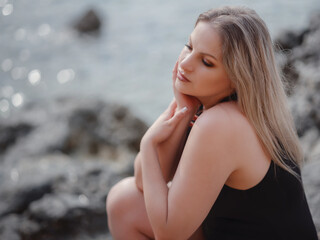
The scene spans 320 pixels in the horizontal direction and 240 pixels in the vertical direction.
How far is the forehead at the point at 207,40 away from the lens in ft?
7.05

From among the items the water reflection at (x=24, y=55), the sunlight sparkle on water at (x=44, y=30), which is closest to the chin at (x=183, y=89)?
the water reflection at (x=24, y=55)

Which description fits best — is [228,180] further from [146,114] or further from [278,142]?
[146,114]

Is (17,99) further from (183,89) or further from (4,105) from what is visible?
(183,89)

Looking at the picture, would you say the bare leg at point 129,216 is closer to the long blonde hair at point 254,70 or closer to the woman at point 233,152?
the woman at point 233,152

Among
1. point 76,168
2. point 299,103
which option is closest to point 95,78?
point 76,168

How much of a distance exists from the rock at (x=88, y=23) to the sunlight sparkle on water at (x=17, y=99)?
149 inches

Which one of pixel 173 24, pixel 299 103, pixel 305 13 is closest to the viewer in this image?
pixel 299 103

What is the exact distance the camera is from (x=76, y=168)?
4629 mm

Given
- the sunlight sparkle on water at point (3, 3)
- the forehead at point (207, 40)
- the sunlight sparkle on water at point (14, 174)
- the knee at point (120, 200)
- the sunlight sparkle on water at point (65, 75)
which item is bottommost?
the sunlight sparkle on water at point (65, 75)

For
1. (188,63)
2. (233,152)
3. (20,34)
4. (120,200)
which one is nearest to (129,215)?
(120,200)

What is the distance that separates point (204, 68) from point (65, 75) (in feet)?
26.2

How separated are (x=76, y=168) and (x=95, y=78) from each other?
17.0 ft

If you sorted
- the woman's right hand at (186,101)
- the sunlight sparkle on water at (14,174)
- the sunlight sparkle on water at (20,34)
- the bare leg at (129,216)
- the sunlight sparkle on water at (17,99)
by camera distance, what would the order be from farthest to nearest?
the sunlight sparkle on water at (20,34)
the sunlight sparkle on water at (17,99)
the sunlight sparkle on water at (14,174)
the bare leg at (129,216)
the woman's right hand at (186,101)

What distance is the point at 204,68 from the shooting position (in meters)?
2.22
